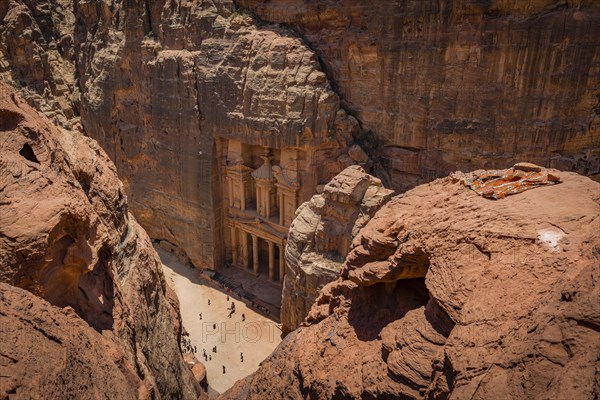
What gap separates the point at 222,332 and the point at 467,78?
1511 cm

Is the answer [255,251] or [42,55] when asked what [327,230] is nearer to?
[255,251]

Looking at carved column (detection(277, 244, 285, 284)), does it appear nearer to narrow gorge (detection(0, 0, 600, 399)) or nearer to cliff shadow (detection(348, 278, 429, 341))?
narrow gorge (detection(0, 0, 600, 399))

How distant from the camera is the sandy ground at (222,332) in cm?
1883

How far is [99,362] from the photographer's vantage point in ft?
16.9

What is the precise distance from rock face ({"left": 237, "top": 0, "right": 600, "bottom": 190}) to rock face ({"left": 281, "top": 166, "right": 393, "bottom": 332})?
17.1 feet

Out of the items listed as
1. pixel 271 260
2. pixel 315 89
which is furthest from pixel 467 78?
pixel 271 260

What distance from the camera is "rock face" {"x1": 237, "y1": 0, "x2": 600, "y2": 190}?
55.7 ft

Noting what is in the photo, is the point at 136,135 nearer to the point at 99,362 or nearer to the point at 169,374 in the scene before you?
the point at 169,374

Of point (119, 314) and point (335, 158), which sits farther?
point (335, 158)

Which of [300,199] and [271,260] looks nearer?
[300,199]

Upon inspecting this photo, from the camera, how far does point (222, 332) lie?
2133 cm

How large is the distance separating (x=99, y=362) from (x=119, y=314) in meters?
1.71

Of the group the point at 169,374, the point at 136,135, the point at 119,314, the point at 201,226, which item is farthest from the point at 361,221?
the point at 136,135

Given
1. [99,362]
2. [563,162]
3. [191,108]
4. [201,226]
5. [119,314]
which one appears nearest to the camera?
[99,362]
